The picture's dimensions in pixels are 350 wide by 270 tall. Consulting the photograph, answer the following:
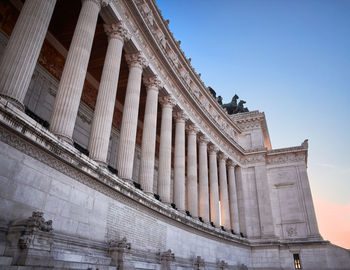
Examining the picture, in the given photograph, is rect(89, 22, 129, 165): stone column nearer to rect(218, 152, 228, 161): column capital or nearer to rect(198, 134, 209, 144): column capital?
rect(198, 134, 209, 144): column capital

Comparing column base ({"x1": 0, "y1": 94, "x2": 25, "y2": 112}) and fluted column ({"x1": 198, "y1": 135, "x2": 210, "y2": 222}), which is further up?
fluted column ({"x1": 198, "y1": 135, "x2": 210, "y2": 222})

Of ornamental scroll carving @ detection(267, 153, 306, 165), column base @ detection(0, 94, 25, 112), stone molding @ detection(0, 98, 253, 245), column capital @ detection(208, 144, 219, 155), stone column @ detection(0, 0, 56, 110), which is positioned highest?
ornamental scroll carving @ detection(267, 153, 306, 165)

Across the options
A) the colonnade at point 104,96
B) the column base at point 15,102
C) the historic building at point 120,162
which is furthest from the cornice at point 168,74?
the column base at point 15,102

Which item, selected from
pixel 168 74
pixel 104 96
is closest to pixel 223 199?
pixel 168 74

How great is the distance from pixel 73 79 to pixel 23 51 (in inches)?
148

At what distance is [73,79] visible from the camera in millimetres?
17969

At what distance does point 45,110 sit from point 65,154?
15.8 m

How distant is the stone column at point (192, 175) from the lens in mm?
35062

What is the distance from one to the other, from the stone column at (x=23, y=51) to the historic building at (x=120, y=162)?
6cm

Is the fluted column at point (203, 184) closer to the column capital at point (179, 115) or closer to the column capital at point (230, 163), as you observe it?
the column capital at point (179, 115)

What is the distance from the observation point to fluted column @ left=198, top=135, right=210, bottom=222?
125 feet

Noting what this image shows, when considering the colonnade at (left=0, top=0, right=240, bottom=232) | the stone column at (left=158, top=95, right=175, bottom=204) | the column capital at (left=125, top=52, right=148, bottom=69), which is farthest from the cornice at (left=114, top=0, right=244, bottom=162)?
the stone column at (left=158, top=95, right=175, bottom=204)

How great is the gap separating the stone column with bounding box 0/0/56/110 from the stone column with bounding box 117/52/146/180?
33.1ft

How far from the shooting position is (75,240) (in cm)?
1482
